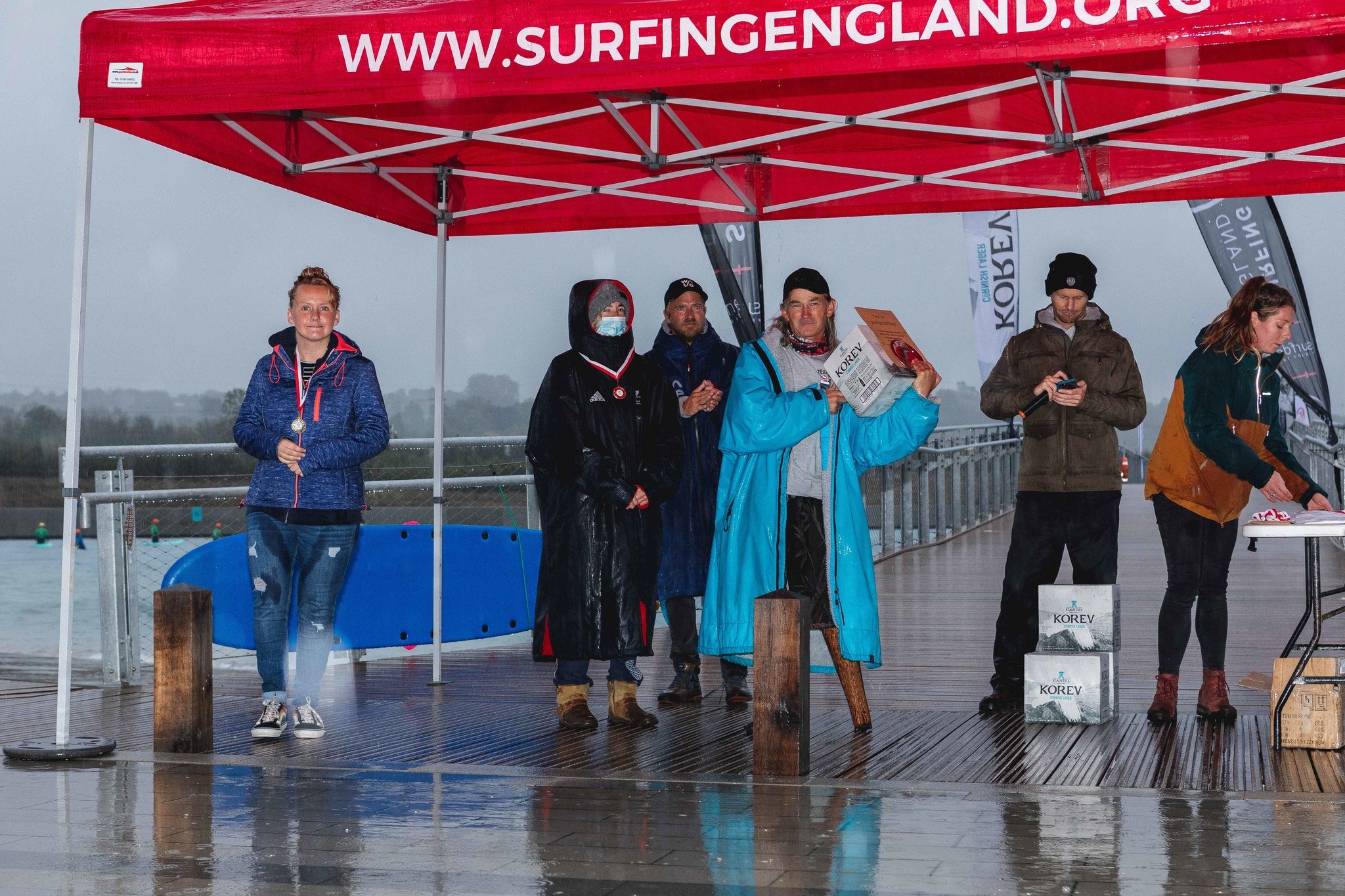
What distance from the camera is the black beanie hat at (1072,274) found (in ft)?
17.7

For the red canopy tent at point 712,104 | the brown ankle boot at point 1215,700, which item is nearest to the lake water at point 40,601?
the red canopy tent at point 712,104

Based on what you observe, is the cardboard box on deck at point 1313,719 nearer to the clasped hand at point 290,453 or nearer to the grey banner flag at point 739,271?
the clasped hand at point 290,453

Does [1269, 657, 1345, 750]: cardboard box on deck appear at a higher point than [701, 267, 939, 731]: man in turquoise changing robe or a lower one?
lower

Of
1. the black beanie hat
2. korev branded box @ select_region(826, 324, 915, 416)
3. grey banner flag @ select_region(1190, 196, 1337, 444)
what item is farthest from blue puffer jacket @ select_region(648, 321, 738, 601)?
grey banner flag @ select_region(1190, 196, 1337, 444)

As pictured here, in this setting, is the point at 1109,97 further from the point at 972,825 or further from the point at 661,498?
the point at 972,825

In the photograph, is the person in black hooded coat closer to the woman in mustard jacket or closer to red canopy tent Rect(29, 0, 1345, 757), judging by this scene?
red canopy tent Rect(29, 0, 1345, 757)

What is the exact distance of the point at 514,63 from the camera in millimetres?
4383

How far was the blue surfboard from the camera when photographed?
22.2 feet

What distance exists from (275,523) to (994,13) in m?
2.82

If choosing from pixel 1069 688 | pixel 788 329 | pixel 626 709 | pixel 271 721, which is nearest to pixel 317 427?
pixel 271 721

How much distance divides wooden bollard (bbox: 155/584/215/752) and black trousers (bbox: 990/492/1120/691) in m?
2.84

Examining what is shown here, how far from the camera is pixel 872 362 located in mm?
4676

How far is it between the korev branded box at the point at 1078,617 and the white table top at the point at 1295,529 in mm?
887

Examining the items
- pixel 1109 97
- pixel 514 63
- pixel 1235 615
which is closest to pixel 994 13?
pixel 514 63
